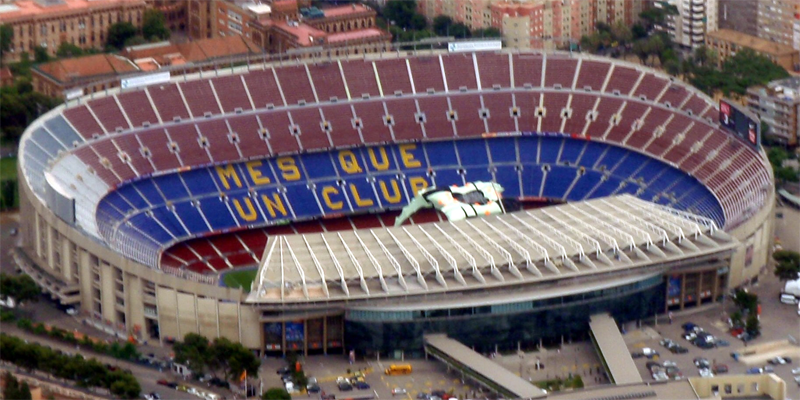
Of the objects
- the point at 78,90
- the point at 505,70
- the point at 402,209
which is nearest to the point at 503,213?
the point at 402,209

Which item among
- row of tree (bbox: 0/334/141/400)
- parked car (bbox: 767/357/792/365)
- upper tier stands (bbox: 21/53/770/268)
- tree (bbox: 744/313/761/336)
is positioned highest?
upper tier stands (bbox: 21/53/770/268)

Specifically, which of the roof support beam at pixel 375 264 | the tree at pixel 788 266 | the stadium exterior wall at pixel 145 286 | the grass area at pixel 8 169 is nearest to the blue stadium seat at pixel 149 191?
the stadium exterior wall at pixel 145 286

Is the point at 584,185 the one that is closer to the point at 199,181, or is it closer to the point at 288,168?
the point at 288,168

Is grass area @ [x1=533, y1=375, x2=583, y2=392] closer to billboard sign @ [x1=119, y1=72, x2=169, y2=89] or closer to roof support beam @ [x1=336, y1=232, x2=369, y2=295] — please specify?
roof support beam @ [x1=336, y1=232, x2=369, y2=295]

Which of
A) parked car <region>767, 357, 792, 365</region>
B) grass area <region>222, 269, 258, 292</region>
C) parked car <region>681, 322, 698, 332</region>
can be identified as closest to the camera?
parked car <region>767, 357, 792, 365</region>

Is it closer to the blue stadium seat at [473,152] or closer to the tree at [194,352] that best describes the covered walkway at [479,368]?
the tree at [194,352]

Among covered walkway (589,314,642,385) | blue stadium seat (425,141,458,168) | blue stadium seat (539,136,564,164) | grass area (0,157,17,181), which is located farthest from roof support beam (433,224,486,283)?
grass area (0,157,17,181)

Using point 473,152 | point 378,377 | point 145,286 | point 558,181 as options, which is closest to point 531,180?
point 558,181
